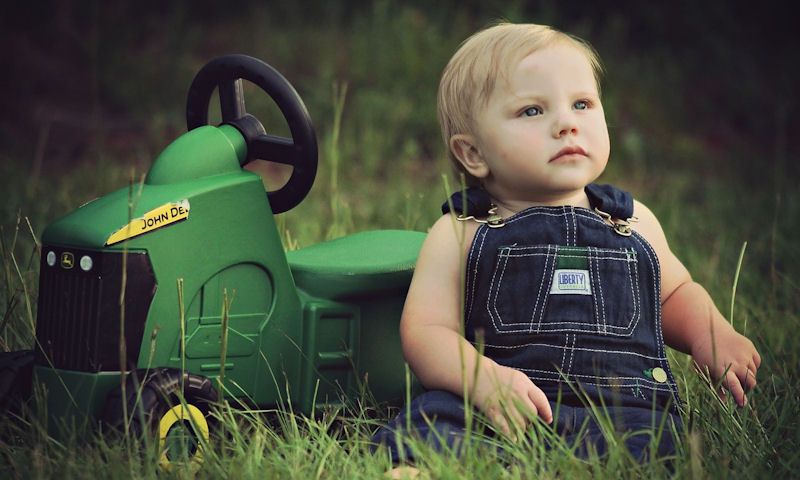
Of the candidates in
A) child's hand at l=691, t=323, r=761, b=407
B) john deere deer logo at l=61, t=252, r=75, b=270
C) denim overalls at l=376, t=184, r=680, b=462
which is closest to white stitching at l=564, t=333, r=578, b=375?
denim overalls at l=376, t=184, r=680, b=462

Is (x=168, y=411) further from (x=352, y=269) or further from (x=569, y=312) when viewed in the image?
(x=569, y=312)

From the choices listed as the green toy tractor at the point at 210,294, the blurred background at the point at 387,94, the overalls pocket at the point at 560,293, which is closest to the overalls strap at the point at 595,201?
the overalls pocket at the point at 560,293

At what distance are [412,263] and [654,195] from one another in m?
2.70

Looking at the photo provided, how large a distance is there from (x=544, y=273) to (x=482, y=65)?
0.45 meters

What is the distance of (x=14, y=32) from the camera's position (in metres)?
6.50

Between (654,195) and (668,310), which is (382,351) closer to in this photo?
(668,310)

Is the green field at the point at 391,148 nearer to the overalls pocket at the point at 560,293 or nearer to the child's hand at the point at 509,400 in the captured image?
the child's hand at the point at 509,400

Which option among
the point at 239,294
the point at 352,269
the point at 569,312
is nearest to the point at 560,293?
the point at 569,312

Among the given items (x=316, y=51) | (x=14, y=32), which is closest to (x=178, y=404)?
(x=316, y=51)

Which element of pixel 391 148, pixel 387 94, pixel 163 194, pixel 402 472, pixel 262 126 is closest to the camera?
→ pixel 402 472

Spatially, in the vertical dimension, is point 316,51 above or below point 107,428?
above

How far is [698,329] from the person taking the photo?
7.25 feet

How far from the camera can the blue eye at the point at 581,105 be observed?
7.03ft

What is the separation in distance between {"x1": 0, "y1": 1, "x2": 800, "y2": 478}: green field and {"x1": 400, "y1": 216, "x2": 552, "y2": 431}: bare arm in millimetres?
100
